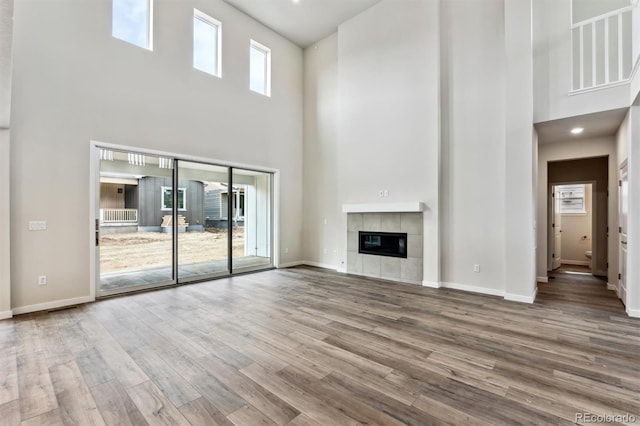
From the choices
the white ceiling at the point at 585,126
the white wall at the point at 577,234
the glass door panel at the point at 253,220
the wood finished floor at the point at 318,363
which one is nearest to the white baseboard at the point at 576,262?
the white wall at the point at 577,234

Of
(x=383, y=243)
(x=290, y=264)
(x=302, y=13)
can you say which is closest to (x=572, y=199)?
(x=383, y=243)

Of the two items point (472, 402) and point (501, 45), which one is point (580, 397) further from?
point (501, 45)

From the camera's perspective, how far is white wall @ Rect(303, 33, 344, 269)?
7023 millimetres

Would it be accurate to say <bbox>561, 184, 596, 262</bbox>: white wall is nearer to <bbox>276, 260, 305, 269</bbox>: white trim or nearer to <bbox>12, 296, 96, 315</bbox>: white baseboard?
<bbox>276, 260, 305, 269</bbox>: white trim

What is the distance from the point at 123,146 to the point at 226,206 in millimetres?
2174

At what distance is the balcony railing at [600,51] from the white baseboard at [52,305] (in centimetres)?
809

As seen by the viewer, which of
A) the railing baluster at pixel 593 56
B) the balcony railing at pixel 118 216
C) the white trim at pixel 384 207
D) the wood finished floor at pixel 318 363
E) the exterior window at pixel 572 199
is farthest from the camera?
the exterior window at pixel 572 199

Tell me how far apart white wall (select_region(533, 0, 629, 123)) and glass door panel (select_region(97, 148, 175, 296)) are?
21.4 ft

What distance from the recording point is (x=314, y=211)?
7.42 metres

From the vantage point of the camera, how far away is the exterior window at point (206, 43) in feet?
18.6

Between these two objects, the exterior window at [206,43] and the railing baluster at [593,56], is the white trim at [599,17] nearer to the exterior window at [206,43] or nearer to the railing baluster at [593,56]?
the railing baluster at [593,56]

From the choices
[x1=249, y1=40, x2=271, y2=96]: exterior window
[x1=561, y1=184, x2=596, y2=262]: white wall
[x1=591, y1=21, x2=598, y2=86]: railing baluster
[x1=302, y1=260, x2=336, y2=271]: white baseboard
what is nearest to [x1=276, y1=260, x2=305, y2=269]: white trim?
[x1=302, y1=260, x2=336, y2=271]: white baseboard

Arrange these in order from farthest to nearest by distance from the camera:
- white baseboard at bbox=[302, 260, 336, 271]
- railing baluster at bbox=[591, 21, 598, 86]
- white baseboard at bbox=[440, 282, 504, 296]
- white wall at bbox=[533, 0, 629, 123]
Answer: white baseboard at bbox=[302, 260, 336, 271] → white baseboard at bbox=[440, 282, 504, 296] → white wall at bbox=[533, 0, 629, 123] → railing baluster at bbox=[591, 21, 598, 86]

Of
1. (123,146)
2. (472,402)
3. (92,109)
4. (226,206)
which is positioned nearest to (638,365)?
(472,402)
